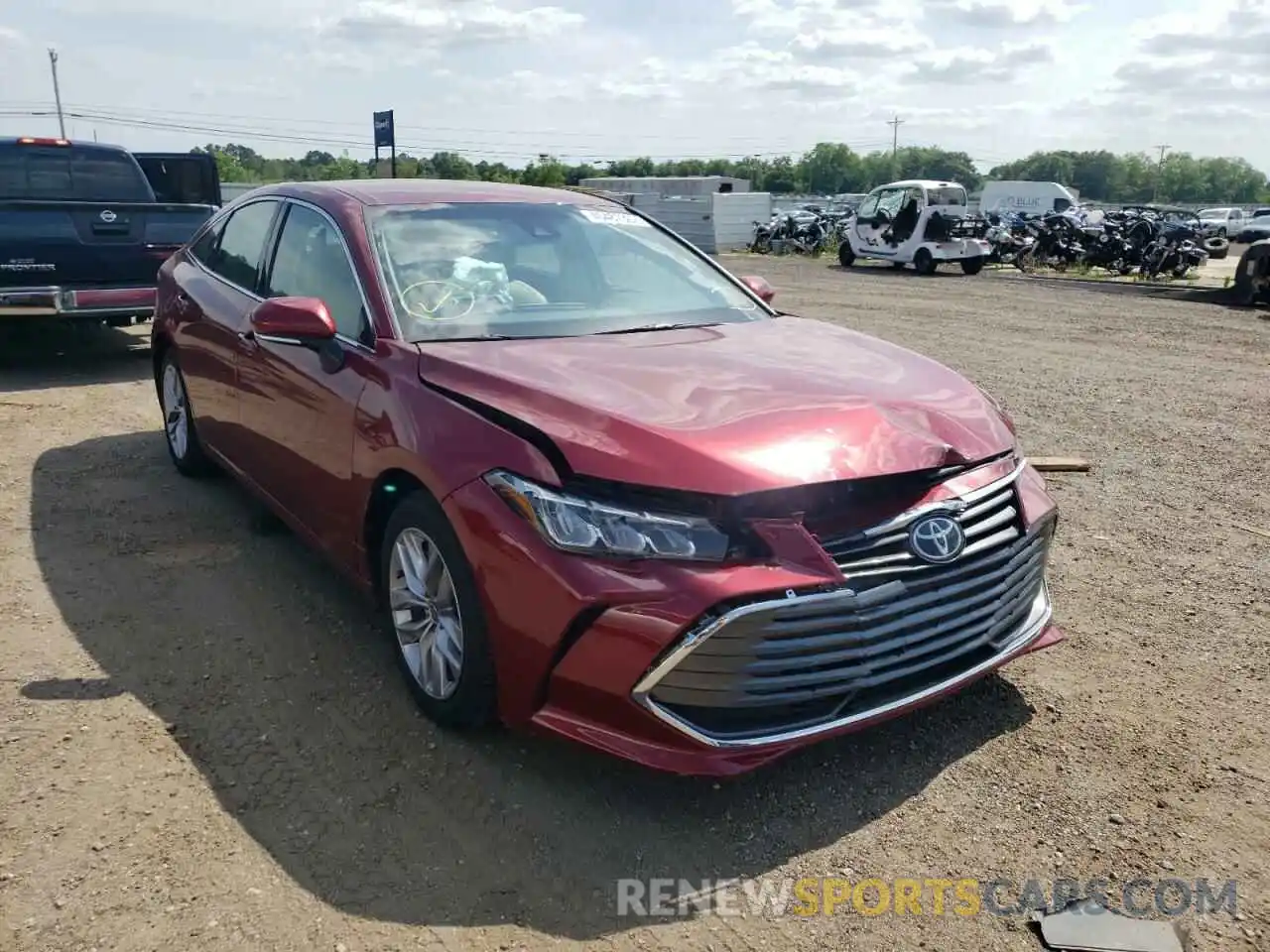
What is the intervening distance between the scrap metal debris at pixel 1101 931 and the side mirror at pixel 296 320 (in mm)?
2744

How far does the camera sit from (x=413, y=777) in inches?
115

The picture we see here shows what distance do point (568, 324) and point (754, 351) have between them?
26.3 inches

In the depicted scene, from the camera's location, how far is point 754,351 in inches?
136

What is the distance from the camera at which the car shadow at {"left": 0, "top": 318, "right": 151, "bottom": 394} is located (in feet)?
26.9

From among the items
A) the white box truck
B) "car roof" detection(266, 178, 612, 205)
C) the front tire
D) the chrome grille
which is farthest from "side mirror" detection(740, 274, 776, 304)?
the white box truck

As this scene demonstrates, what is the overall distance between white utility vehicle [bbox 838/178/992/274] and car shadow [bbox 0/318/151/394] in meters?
16.5

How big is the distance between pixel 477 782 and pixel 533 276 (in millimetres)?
1907

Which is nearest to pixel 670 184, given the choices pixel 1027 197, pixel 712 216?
pixel 712 216

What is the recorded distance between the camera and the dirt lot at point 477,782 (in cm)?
240

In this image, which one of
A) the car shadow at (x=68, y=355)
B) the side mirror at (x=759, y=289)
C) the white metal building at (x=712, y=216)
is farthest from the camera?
the white metal building at (x=712, y=216)

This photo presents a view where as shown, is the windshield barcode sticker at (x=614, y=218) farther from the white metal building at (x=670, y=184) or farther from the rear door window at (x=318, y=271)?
the white metal building at (x=670, y=184)

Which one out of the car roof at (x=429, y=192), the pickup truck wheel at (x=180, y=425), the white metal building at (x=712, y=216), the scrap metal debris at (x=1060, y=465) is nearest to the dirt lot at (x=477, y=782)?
the pickup truck wheel at (x=180, y=425)

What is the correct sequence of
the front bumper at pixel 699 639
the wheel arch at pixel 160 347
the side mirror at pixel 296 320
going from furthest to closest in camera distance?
the wheel arch at pixel 160 347, the side mirror at pixel 296 320, the front bumper at pixel 699 639

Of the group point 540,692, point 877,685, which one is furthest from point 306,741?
point 877,685
